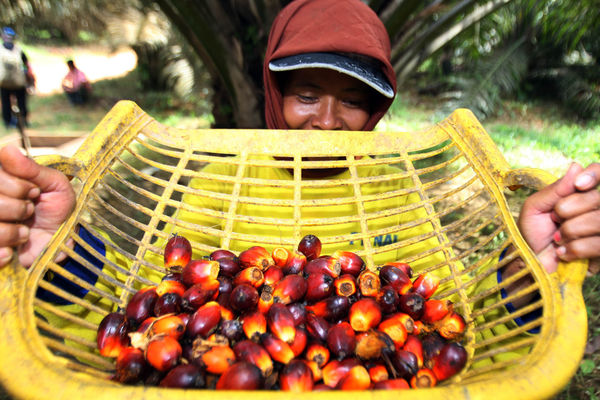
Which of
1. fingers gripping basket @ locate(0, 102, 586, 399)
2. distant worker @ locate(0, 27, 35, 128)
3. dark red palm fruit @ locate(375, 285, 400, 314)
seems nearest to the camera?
fingers gripping basket @ locate(0, 102, 586, 399)

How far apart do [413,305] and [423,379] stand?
0.27m

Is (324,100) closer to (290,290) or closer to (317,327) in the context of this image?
(290,290)

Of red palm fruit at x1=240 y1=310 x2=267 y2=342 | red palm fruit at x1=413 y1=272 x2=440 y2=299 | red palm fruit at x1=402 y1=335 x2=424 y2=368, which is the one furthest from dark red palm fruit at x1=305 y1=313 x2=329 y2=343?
red palm fruit at x1=413 y1=272 x2=440 y2=299

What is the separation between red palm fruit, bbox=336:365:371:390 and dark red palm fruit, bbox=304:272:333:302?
31cm

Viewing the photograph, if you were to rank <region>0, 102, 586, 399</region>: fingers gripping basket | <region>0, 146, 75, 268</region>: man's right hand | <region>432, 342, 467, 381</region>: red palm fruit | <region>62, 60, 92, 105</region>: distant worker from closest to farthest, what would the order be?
<region>0, 102, 586, 399</region>: fingers gripping basket < <region>0, 146, 75, 268</region>: man's right hand < <region>432, 342, 467, 381</region>: red palm fruit < <region>62, 60, 92, 105</region>: distant worker

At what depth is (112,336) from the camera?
1.12 meters

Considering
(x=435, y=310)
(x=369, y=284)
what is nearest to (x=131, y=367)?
(x=369, y=284)

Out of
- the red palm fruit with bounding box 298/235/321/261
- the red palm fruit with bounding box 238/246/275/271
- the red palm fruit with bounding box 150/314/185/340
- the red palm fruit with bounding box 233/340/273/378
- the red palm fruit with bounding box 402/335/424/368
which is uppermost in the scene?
the red palm fruit with bounding box 298/235/321/261

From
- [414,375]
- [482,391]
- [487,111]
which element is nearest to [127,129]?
[414,375]

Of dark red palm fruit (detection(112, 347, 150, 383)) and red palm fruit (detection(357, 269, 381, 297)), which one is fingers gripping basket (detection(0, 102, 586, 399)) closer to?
dark red palm fruit (detection(112, 347, 150, 383))

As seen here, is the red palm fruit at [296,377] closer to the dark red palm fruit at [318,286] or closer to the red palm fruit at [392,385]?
the red palm fruit at [392,385]

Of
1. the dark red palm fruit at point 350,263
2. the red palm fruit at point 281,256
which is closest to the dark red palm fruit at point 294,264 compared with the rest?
the red palm fruit at point 281,256

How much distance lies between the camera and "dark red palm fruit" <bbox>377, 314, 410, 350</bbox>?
117 centimetres

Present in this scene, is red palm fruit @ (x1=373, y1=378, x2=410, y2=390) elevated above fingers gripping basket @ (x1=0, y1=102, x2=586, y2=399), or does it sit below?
below
